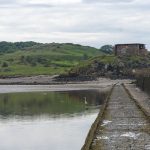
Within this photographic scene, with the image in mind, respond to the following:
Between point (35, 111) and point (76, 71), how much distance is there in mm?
123050

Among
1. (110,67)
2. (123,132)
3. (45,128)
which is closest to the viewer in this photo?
(123,132)

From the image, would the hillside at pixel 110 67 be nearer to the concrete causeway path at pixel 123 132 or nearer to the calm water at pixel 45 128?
the calm water at pixel 45 128

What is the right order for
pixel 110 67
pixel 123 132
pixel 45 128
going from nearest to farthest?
pixel 123 132 → pixel 45 128 → pixel 110 67

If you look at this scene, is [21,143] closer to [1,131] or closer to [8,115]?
[1,131]

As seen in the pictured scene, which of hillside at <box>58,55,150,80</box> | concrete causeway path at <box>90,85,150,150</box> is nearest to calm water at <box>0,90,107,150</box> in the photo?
concrete causeway path at <box>90,85,150,150</box>

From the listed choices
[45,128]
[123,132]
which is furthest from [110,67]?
[123,132]

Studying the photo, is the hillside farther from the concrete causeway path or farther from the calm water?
the concrete causeway path

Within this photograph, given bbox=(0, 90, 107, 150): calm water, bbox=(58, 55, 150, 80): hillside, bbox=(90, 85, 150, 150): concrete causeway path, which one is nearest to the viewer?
bbox=(90, 85, 150, 150): concrete causeway path

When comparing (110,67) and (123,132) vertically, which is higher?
(110,67)

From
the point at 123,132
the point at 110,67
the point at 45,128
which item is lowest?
the point at 45,128

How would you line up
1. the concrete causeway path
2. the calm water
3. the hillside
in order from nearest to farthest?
the concrete causeway path
the calm water
the hillside

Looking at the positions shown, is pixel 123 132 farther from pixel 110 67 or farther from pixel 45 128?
pixel 110 67

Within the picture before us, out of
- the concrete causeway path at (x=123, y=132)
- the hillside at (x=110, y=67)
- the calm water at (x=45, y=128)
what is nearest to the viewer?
the concrete causeway path at (x=123, y=132)

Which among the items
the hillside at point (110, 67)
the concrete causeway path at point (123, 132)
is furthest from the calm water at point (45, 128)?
the hillside at point (110, 67)
